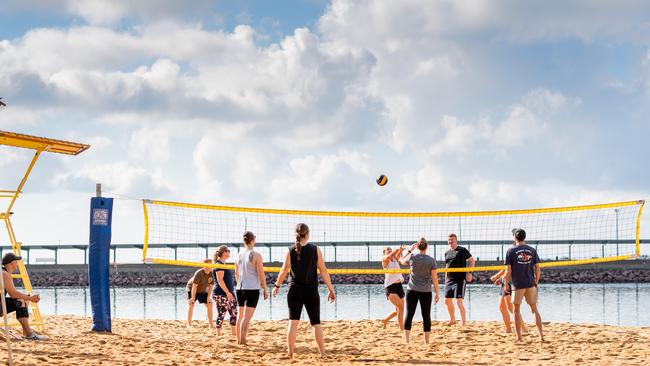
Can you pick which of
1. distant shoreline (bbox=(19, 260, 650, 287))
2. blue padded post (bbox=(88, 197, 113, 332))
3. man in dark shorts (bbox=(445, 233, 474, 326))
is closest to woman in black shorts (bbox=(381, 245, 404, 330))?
man in dark shorts (bbox=(445, 233, 474, 326))

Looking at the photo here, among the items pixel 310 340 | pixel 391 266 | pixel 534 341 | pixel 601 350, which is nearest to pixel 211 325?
pixel 310 340

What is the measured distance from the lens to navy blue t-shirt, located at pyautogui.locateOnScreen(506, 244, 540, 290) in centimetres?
1078

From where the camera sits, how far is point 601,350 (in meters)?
10.4

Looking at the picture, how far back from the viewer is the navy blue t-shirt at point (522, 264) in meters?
10.8

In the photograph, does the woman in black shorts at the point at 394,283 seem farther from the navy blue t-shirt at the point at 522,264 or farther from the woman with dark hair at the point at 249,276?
the woman with dark hair at the point at 249,276

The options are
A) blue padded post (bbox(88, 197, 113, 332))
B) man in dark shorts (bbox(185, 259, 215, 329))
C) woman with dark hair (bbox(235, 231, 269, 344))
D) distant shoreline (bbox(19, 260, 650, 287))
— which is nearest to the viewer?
woman with dark hair (bbox(235, 231, 269, 344))

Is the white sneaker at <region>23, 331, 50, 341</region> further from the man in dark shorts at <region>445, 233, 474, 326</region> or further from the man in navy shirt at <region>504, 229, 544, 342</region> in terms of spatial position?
the man in navy shirt at <region>504, 229, 544, 342</region>

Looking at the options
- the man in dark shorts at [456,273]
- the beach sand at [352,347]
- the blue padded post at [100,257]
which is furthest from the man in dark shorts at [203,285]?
the man in dark shorts at [456,273]

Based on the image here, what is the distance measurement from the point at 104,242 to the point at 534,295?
22.1ft

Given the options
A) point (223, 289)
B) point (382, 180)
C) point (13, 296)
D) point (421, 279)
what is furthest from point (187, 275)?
point (421, 279)

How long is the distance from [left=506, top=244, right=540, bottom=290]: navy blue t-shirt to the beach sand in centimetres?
89

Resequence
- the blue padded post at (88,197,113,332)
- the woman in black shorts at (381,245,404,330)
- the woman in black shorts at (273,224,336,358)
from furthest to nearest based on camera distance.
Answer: the blue padded post at (88,197,113,332) < the woman in black shorts at (381,245,404,330) < the woman in black shorts at (273,224,336,358)

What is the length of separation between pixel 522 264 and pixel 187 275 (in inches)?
2810

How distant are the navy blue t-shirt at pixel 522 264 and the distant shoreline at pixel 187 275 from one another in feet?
203
